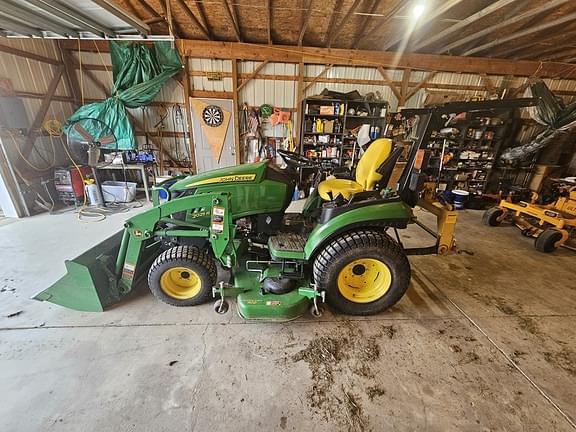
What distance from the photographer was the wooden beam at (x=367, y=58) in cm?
469

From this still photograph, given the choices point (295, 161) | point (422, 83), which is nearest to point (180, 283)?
point (295, 161)

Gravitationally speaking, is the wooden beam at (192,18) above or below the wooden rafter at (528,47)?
above

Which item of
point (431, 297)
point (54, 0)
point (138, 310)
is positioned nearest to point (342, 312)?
point (431, 297)

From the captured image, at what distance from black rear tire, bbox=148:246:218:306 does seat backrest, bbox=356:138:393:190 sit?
1.50 meters

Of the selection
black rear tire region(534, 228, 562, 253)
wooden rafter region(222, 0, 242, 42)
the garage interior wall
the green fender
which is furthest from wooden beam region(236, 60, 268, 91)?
black rear tire region(534, 228, 562, 253)

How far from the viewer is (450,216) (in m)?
2.31

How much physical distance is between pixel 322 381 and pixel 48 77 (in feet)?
21.4

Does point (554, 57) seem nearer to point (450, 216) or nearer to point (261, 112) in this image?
→ point (450, 216)

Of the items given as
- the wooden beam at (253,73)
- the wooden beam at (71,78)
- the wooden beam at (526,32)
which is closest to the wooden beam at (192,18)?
the wooden beam at (253,73)

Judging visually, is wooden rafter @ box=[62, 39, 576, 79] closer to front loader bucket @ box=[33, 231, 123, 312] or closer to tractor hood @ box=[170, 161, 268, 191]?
tractor hood @ box=[170, 161, 268, 191]

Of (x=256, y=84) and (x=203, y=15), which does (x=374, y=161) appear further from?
(x=256, y=84)

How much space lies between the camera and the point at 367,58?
489 cm

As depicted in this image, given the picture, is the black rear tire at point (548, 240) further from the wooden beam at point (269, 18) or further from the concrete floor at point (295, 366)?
the wooden beam at point (269, 18)

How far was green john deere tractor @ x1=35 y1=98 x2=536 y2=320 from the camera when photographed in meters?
1.80
